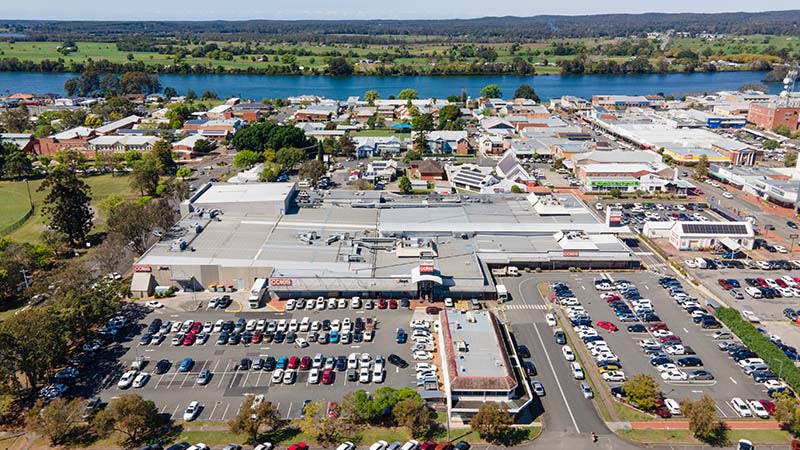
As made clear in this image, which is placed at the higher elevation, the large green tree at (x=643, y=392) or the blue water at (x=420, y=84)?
the blue water at (x=420, y=84)

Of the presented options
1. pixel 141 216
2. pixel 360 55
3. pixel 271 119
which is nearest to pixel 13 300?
pixel 141 216

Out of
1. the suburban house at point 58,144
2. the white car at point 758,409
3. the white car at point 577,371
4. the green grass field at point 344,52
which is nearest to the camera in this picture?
the white car at point 758,409

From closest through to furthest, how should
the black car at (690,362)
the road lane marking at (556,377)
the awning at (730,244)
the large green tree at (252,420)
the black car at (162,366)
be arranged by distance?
the large green tree at (252,420), the road lane marking at (556,377), the black car at (162,366), the black car at (690,362), the awning at (730,244)

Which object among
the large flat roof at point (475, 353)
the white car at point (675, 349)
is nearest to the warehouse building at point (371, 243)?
the large flat roof at point (475, 353)

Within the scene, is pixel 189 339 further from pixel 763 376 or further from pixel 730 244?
pixel 730 244

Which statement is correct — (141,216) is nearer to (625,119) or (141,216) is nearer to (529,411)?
(529,411)

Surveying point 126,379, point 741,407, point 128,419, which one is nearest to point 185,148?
point 126,379

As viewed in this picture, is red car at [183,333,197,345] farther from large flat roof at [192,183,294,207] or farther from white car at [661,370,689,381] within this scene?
white car at [661,370,689,381]

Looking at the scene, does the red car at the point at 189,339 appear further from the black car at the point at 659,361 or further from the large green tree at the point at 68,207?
the black car at the point at 659,361
